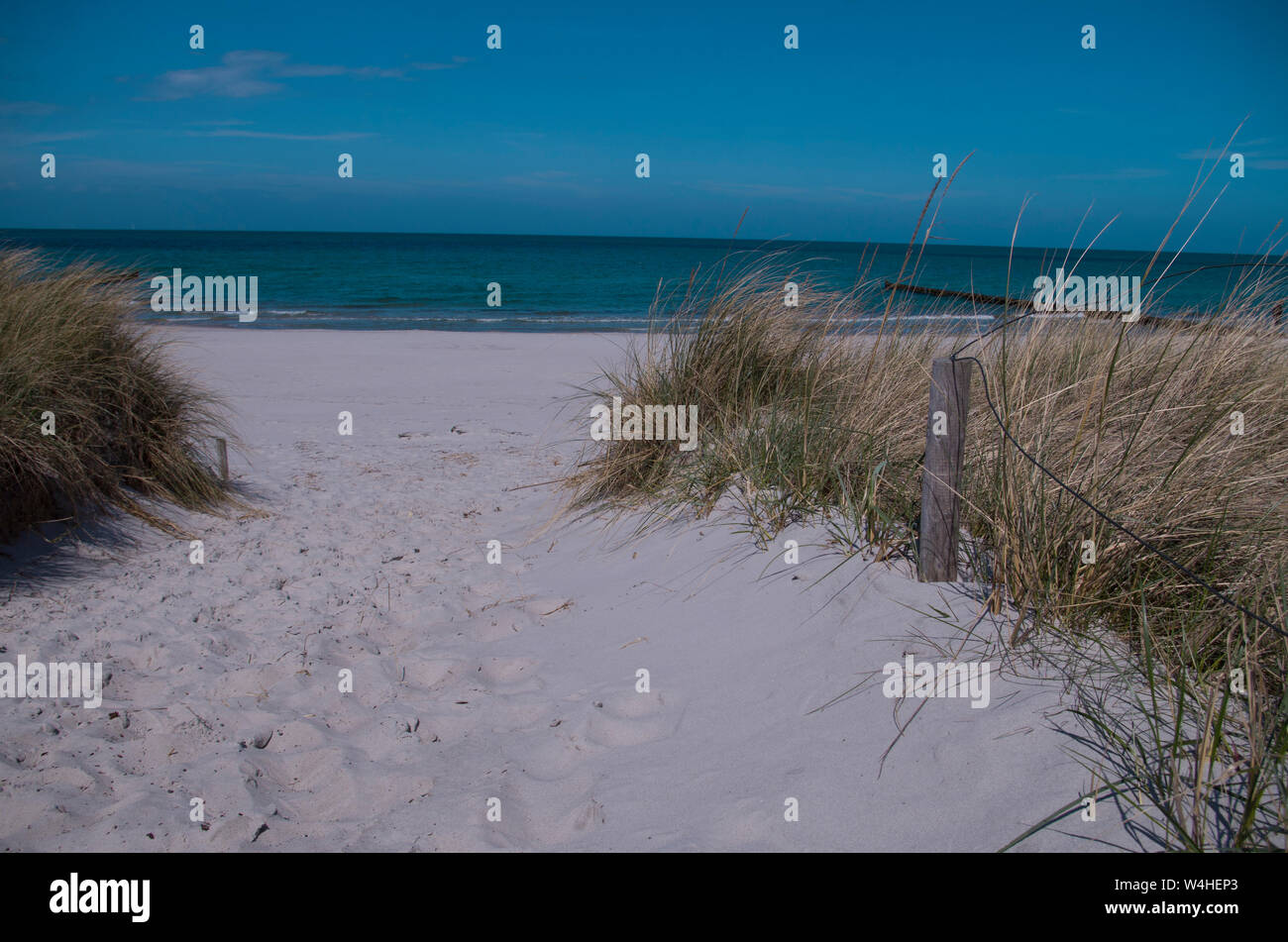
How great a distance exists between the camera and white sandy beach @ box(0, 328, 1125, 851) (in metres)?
2.35

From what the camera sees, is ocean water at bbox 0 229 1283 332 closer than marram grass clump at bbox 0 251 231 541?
No

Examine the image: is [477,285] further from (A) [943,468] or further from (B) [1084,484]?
(B) [1084,484]

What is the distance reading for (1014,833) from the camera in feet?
6.72

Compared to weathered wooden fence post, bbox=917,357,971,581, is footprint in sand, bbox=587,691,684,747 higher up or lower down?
lower down

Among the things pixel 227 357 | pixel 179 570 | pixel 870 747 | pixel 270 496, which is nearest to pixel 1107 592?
pixel 870 747

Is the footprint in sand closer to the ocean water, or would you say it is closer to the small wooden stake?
the ocean water

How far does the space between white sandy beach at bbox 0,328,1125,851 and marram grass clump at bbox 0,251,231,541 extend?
0.84 ft

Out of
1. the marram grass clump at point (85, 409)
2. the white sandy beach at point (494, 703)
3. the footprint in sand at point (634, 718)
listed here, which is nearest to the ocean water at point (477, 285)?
the marram grass clump at point (85, 409)

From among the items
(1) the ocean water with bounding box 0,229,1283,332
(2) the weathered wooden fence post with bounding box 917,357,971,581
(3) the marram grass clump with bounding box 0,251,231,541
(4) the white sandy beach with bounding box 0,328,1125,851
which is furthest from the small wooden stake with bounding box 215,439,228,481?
(2) the weathered wooden fence post with bounding box 917,357,971,581

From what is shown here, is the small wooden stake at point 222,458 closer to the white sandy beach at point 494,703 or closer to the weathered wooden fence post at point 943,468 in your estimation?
the white sandy beach at point 494,703

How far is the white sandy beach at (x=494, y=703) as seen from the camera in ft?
7.70

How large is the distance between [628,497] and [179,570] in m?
2.50
